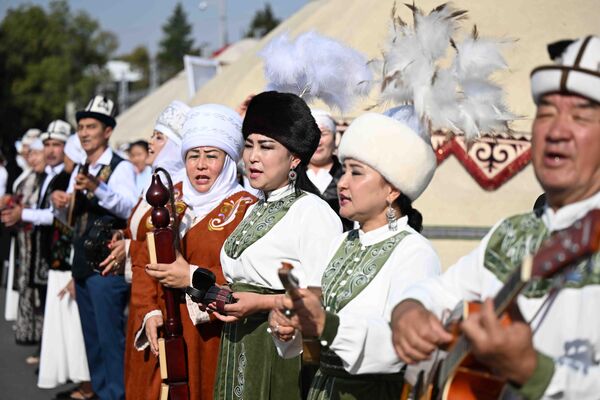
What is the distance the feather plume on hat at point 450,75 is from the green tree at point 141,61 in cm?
9734

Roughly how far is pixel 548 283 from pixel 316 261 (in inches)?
62.7

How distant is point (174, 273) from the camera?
13.9ft

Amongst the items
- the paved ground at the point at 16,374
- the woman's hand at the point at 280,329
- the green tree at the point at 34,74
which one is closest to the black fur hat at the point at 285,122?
the woman's hand at the point at 280,329

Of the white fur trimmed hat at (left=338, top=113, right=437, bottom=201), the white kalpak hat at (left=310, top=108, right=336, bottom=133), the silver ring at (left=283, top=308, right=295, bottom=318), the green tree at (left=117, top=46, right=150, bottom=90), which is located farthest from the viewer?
the green tree at (left=117, top=46, right=150, bottom=90)

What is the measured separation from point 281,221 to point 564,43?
1.75 m

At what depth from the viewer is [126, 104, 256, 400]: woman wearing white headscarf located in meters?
4.47

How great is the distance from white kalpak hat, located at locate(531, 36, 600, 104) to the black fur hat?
1.73m

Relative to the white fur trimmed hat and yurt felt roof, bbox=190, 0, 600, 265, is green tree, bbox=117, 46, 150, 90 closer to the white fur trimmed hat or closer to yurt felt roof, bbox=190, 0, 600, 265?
yurt felt roof, bbox=190, 0, 600, 265

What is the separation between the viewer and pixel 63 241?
7.51 meters

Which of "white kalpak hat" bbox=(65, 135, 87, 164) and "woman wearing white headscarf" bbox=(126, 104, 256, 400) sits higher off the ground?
"white kalpak hat" bbox=(65, 135, 87, 164)

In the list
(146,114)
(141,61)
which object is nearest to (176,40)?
(141,61)

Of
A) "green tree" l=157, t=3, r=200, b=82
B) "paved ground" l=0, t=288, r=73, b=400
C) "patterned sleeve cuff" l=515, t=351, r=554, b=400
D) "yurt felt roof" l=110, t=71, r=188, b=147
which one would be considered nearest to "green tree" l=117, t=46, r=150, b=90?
"green tree" l=157, t=3, r=200, b=82

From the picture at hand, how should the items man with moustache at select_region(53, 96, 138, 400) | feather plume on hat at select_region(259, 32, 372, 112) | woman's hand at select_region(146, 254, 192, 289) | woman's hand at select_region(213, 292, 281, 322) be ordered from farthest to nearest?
1. man with moustache at select_region(53, 96, 138, 400)
2. feather plume on hat at select_region(259, 32, 372, 112)
3. woman's hand at select_region(146, 254, 192, 289)
4. woman's hand at select_region(213, 292, 281, 322)

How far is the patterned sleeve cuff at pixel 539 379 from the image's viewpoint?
2.11 m
